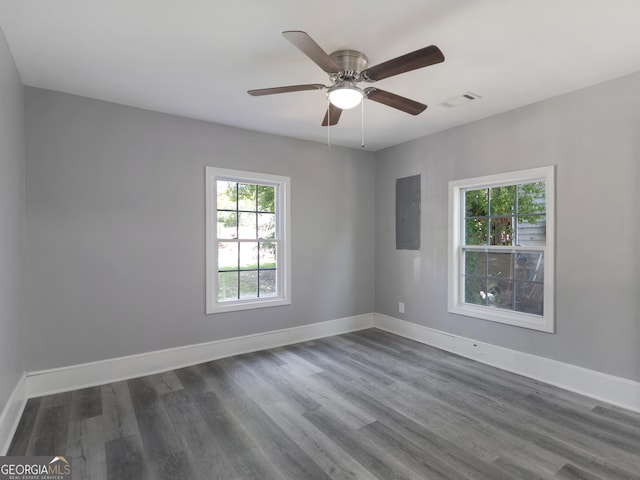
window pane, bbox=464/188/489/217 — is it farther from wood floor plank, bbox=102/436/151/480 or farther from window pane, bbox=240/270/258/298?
wood floor plank, bbox=102/436/151/480

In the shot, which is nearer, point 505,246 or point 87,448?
point 87,448

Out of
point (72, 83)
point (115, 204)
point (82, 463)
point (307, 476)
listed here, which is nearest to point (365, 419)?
point (307, 476)

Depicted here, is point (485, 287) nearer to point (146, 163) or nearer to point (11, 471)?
point (146, 163)

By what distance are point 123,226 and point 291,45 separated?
7.43 ft

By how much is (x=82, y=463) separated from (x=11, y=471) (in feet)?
1.09

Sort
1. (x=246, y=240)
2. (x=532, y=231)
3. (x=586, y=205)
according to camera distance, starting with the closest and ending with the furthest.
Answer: (x=586, y=205), (x=532, y=231), (x=246, y=240)

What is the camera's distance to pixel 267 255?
13.6ft

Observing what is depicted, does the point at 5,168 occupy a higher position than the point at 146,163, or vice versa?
the point at 146,163

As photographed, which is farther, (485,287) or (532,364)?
(485,287)

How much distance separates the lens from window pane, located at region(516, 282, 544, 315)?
323 centimetres

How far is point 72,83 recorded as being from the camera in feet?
9.04

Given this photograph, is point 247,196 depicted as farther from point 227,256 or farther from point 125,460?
point 125,460

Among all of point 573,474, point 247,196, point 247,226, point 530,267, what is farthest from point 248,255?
point 573,474

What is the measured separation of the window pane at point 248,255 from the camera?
3973 millimetres
